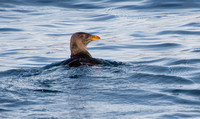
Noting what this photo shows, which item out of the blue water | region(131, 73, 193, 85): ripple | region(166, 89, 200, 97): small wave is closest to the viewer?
the blue water

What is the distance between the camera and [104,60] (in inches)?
405

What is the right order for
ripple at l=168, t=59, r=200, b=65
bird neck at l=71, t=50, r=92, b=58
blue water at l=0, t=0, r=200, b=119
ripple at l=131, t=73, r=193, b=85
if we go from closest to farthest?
1. blue water at l=0, t=0, r=200, b=119
2. ripple at l=131, t=73, r=193, b=85
3. bird neck at l=71, t=50, r=92, b=58
4. ripple at l=168, t=59, r=200, b=65

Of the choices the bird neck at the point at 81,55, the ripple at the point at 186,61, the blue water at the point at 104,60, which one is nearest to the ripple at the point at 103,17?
the blue water at the point at 104,60

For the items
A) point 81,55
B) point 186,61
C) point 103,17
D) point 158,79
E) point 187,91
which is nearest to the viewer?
point 187,91

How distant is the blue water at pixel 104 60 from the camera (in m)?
6.90

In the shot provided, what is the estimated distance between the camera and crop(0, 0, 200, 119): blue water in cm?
690

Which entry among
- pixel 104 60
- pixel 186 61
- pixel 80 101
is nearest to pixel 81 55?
pixel 104 60

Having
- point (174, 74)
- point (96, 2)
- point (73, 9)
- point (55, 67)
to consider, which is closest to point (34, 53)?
point (55, 67)

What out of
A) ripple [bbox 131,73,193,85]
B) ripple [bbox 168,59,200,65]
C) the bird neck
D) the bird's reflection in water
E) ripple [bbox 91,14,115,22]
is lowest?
the bird's reflection in water

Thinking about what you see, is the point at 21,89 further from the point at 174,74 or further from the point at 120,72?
the point at 174,74

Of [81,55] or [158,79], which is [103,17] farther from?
[158,79]

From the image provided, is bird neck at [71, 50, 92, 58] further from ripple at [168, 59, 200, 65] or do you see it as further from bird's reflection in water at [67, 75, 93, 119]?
ripple at [168, 59, 200, 65]

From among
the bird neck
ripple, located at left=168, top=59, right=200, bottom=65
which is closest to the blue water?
ripple, located at left=168, top=59, right=200, bottom=65

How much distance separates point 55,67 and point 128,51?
3.93 metres
